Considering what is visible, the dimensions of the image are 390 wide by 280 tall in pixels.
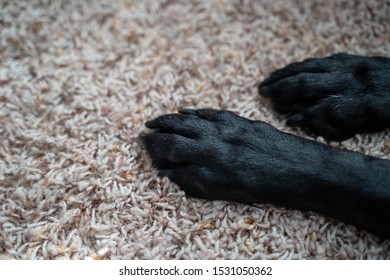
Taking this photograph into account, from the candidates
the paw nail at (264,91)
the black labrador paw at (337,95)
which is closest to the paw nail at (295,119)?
the black labrador paw at (337,95)

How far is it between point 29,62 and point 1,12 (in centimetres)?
29

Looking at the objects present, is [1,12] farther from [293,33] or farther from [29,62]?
[293,33]

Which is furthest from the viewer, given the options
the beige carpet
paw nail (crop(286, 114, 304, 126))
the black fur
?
paw nail (crop(286, 114, 304, 126))

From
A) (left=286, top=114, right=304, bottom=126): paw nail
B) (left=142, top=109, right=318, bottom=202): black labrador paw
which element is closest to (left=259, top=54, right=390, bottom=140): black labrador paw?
(left=286, top=114, right=304, bottom=126): paw nail

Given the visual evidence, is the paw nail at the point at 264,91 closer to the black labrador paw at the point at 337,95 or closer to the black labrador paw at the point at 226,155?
the black labrador paw at the point at 337,95

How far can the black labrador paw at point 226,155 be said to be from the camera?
145cm

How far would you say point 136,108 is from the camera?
5.99ft

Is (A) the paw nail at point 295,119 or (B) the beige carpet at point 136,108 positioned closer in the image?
(B) the beige carpet at point 136,108

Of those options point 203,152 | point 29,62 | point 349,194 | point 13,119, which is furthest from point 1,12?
point 349,194

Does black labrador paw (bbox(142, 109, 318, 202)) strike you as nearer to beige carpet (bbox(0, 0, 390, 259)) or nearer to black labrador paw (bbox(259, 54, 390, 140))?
beige carpet (bbox(0, 0, 390, 259))

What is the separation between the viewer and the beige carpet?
5.00 feet

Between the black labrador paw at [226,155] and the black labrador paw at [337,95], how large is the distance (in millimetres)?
207

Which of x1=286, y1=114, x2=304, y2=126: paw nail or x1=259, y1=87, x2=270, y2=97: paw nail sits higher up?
x1=259, y1=87, x2=270, y2=97: paw nail

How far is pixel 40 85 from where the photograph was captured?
6.20ft
